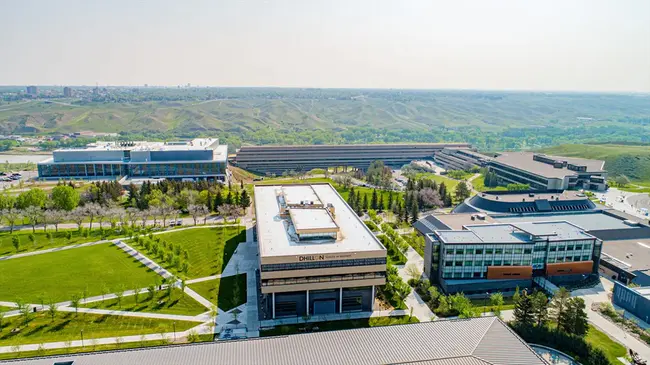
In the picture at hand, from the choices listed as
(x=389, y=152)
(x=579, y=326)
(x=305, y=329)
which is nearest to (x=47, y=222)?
(x=305, y=329)

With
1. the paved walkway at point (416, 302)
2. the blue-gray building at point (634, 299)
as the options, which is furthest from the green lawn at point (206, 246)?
the blue-gray building at point (634, 299)

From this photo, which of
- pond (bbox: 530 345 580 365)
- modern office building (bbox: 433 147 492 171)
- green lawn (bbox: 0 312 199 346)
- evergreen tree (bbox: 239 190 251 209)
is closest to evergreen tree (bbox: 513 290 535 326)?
pond (bbox: 530 345 580 365)

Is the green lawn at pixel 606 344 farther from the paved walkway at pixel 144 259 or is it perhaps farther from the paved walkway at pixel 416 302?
the paved walkway at pixel 144 259

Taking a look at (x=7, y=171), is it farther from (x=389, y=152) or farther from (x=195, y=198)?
(x=389, y=152)

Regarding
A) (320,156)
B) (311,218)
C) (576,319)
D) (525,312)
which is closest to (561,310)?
(576,319)

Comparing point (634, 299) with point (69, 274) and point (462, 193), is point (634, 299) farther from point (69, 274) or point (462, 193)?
point (69, 274)

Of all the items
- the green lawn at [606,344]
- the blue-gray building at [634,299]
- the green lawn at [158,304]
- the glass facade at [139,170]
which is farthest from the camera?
the glass facade at [139,170]
